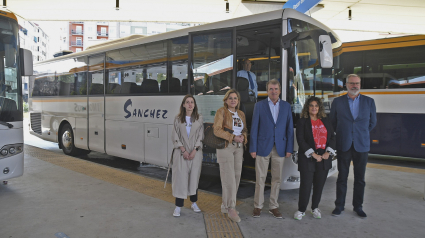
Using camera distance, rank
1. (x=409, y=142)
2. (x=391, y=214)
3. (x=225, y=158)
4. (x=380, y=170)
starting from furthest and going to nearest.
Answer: (x=409, y=142) → (x=380, y=170) → (x=391, y=214) → (x=225, y=158)

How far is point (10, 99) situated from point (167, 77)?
289 cm

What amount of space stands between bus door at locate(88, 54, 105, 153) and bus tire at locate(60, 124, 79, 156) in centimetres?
113

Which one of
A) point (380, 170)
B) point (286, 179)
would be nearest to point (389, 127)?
point (380, 170)

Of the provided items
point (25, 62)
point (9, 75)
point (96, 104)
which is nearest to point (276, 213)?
point (9, 75)

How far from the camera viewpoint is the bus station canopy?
1000 cm

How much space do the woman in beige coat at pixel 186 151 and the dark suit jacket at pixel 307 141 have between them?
1.44 meters

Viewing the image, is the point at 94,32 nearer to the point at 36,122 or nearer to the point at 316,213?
the point at 36,122

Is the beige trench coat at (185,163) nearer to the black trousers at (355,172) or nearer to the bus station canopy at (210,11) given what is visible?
the black trousers at (355,172)

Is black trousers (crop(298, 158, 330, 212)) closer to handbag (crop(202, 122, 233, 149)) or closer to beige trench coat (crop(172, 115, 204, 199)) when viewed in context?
handbag (crop(202, 122, 233, 149))

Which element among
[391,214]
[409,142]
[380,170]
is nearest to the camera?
[391,214]

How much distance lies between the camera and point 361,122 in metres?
4.74

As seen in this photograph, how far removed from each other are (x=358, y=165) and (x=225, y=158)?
2.00m

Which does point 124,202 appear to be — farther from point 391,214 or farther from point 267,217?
point 391,214

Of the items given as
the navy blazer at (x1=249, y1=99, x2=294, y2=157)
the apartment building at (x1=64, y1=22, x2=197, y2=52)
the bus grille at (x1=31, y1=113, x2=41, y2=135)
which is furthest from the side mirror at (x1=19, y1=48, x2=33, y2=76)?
the apartment building at (x1=64, y1=22, x2=197, y2=52)
